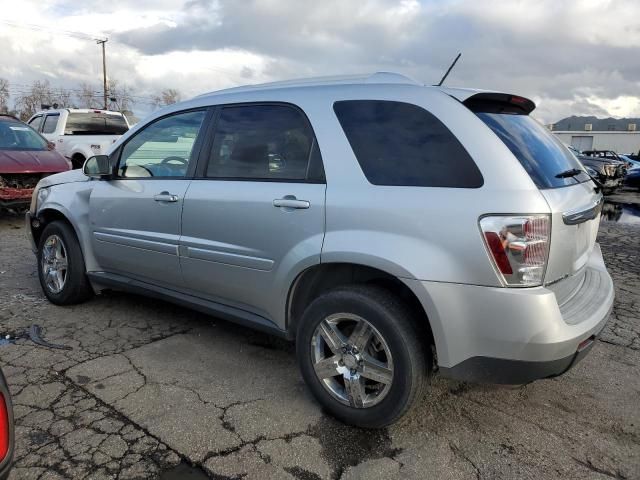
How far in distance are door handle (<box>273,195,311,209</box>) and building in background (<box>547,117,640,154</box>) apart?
197ft

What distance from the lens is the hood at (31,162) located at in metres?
8.01

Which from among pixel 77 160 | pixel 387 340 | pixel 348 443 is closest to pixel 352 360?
pixel 387 340

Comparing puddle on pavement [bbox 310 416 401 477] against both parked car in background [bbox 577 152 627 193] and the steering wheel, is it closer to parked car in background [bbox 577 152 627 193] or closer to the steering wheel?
the steering wheel

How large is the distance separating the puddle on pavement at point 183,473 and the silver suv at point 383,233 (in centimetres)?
77

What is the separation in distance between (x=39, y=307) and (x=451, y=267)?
12.6 feet

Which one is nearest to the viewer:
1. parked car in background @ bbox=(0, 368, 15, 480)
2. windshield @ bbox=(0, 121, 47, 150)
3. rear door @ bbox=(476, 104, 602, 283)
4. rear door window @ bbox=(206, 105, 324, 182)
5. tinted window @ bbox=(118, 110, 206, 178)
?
parked car in background @ bbox=(0, 368, 15, 480)

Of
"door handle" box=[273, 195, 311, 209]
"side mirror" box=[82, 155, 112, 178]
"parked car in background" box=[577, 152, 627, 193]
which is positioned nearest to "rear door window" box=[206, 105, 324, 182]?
"door handle" box=[273, 195, 311, 209]

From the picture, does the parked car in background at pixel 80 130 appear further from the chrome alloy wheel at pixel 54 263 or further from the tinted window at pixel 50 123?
the chrome alloy wheel at pixel 54 263

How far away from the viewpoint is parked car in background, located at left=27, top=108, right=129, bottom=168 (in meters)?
11.1

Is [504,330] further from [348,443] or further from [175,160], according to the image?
[175,160]

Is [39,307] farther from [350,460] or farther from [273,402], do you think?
[350,460]

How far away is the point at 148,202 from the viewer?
3715 mm

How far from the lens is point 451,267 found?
2.33 m

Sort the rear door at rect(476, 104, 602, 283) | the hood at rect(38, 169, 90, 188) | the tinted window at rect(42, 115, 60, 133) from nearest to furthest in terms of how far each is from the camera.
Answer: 1. the rear door at rect(476, 104, 602, 283)
2. the hood at rect(38, 169, 90, 188)
3. the tinted window at rect(42, 115, 60, 133)
